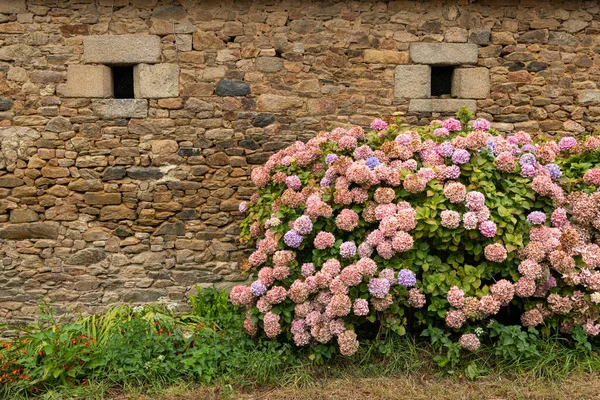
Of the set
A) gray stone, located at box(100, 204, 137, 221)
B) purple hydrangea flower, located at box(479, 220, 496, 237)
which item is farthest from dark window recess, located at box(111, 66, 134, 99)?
purple hydrangea flower, located at box(479, 220, 496, 237)

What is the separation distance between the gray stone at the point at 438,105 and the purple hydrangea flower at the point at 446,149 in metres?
1.37

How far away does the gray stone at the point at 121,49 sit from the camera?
4660 mm

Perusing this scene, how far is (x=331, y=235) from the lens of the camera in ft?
11.4

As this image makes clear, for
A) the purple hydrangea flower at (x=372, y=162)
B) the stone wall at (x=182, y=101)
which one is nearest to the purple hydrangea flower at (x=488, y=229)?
the purple hydrangea flower at (x=372, y=162)

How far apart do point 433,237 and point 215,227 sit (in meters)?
2.26

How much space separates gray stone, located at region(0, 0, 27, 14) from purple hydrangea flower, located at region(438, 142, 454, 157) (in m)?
4.09

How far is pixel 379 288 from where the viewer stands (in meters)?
3.22

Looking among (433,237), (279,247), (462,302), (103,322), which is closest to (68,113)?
(103,322)

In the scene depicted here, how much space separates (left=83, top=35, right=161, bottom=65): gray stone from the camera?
4.66 metres

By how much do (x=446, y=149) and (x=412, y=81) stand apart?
153 cm

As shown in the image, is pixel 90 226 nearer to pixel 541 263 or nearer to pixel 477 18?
pixel 541 263

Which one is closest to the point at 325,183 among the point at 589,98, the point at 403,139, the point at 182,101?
the point at 403,139

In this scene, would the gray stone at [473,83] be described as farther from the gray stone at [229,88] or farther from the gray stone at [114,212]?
the gray stone at [114,212]

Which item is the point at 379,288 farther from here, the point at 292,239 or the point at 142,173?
the point at 142,173
